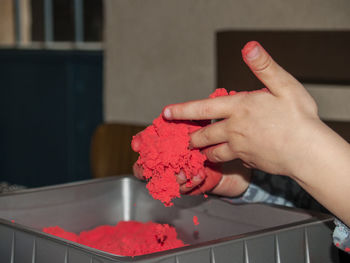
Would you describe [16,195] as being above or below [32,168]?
above

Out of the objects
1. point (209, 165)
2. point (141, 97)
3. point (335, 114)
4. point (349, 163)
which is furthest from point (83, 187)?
point (141, 97)

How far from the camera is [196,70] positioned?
261 centimetres

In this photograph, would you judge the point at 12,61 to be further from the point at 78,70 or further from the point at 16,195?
the point at 16,195

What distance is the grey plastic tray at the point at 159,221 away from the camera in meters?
0.60

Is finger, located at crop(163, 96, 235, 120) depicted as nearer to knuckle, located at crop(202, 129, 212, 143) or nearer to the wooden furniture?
knuckle, located at crop(202, 129, 212, 143)

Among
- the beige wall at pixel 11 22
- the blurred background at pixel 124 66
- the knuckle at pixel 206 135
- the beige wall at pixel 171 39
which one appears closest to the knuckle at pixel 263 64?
the knuckle at pixel 206 135

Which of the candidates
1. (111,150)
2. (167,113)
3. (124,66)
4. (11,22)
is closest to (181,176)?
(167,113)

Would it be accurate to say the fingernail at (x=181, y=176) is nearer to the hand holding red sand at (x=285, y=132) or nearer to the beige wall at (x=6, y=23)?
the hand holding red sand at (x=285, y=132)

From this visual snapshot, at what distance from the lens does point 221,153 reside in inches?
30.0

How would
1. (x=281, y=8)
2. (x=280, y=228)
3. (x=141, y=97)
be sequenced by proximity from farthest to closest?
(x=141, y=97)
(x=281, y=8)
(x=280, y=228)

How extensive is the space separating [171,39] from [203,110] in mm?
2063

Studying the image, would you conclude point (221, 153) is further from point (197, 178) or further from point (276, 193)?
point (276, 193)

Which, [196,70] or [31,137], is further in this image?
[31,137]

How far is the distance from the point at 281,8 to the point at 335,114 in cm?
52
